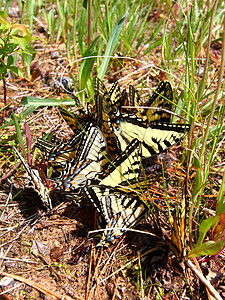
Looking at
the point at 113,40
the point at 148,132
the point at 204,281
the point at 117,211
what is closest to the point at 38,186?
the point at 117,211

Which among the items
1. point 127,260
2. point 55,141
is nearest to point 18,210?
point 55,141

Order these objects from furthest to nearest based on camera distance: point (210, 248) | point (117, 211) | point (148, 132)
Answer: point (148, 132) → point (117, 211) → point (210, 248)

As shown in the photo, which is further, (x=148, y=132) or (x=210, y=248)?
(x=148, y=132)

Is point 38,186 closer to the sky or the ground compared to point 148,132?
closer to the ground

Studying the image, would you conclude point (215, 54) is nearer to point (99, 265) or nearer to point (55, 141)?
point (55, 141)

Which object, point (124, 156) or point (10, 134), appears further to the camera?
point (10, 134)

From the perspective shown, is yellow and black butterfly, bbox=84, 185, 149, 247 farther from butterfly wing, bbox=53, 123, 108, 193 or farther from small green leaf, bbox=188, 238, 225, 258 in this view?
small green leaf, bbox=188, 238, 225, 258

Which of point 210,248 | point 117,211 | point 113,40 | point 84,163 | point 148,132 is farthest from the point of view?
point 113,40

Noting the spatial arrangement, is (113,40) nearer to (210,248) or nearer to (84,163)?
(84,163)

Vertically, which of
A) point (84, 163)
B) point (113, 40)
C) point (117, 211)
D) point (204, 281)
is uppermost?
point (113, 40)

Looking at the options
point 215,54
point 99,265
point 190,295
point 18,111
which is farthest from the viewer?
point 215,54

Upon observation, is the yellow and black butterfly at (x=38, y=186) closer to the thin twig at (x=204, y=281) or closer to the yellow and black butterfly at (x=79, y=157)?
the yellow and black butterfly at (x=79, y=157)
